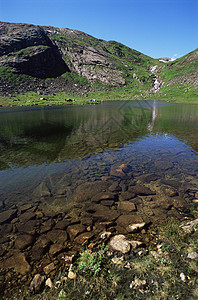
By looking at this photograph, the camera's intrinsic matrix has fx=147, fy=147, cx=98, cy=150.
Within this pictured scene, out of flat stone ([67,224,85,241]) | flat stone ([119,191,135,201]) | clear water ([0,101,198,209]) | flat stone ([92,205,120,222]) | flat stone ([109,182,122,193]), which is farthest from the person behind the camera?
clear water ([0,101,198,209])

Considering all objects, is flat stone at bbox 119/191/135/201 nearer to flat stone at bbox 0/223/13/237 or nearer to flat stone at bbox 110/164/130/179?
flat stone at bbox 110/164/130/179

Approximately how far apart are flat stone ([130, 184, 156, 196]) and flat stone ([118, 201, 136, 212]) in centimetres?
119

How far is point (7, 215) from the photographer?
25.0 feet

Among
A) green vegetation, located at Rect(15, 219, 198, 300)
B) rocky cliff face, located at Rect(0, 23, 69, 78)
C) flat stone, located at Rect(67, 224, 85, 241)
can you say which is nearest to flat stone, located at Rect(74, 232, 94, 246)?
flat stone, located at Rect(67, 224, 85, 241)

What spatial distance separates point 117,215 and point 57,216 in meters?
3.03

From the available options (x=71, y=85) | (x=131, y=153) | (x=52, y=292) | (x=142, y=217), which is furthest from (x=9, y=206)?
(x=71, y=85)

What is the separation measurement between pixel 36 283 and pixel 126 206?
5.02 metres

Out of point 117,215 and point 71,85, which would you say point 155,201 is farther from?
point 71,85

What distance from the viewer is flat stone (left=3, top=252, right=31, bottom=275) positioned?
4.86 meters

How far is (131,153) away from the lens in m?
15.8

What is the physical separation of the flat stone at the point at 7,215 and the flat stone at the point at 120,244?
527 centimetres

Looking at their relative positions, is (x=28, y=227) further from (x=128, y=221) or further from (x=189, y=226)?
(x=189, y=226)

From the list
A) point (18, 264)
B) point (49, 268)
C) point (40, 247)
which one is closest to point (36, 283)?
point (49, 268)

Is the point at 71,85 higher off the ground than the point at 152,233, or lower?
higher
